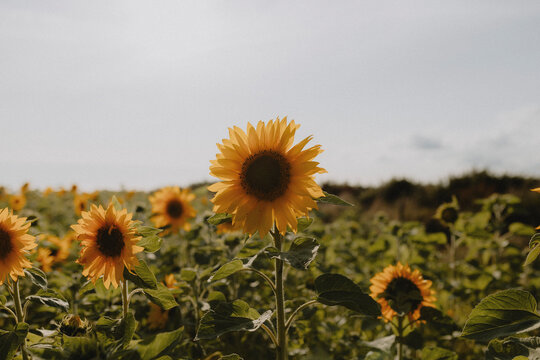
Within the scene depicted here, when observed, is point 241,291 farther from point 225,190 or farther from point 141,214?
point 225,190

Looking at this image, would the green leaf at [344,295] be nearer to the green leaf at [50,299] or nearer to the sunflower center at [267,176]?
the sunflower center at [267,176]

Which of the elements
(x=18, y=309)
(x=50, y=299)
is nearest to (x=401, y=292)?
Result: (x=50, y=299)

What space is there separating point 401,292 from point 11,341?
160cm

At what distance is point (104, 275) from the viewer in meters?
1.52

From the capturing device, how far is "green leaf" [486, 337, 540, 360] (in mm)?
1187

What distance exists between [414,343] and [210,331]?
1.08 m

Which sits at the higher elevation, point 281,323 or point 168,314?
point 281,323

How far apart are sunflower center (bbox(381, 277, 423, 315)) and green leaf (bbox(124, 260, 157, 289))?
1087mm

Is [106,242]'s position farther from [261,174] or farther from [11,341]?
[261,174]

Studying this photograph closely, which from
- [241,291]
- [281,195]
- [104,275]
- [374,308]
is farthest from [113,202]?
[241,291]

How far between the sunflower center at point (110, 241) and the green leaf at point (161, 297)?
0.23 metres

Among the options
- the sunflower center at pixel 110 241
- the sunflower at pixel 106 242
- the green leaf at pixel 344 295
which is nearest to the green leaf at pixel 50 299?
the sunflower at pixel 106 242

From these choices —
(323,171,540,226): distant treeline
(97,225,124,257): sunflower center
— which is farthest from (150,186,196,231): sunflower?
(323,171,540,226): distant treeline

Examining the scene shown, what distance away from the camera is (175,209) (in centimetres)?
343
